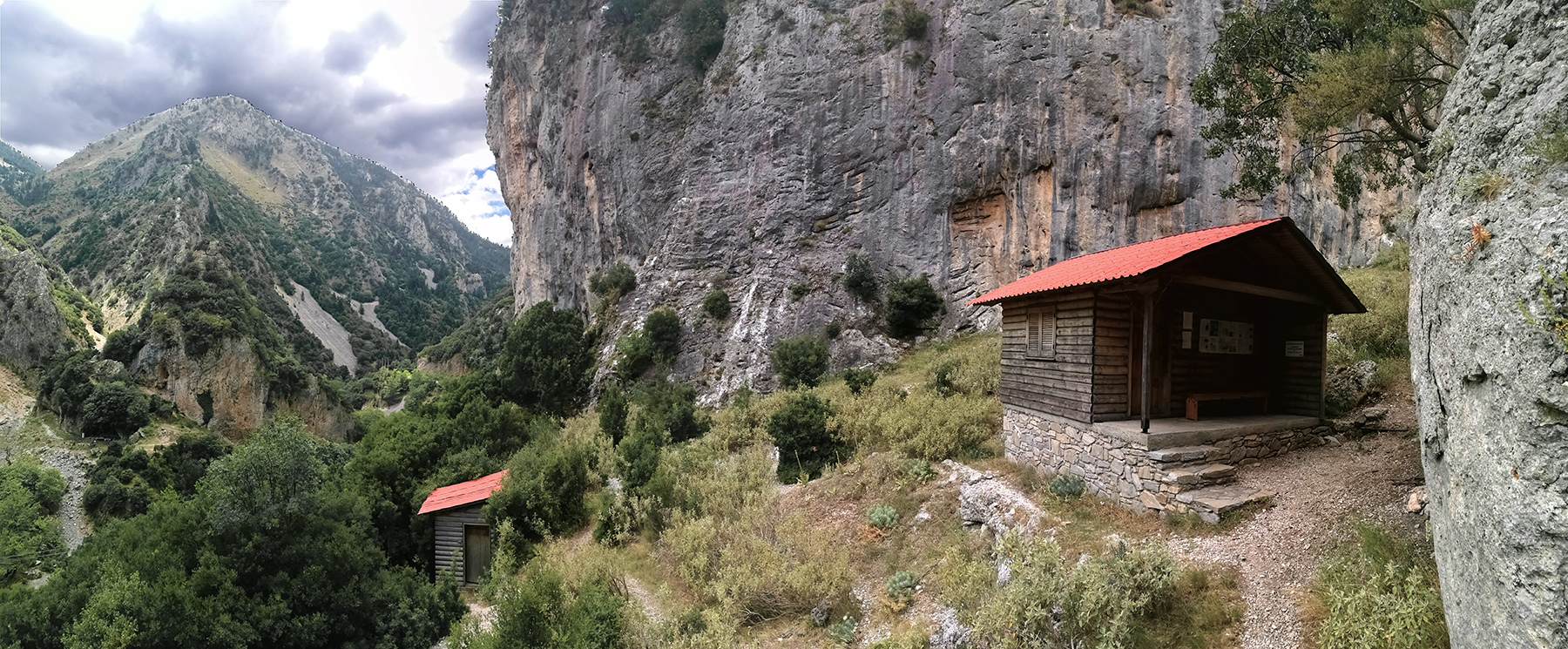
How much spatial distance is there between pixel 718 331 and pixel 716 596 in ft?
67.9

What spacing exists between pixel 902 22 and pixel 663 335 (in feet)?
65.2

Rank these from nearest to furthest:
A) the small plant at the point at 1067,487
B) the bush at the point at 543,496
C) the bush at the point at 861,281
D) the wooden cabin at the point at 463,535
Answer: the small plant at the point at 1067,487 < the bush at the point at 543,496 < the wooden cabin at the point at 463,535 < the bush at the point at 861,281

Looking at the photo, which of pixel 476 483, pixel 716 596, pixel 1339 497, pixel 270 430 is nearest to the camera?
pixel 1339 497

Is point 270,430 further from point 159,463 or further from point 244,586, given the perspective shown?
point 159,463

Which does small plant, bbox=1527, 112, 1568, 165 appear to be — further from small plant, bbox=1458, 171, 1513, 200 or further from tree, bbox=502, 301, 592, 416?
tree, bbox=502, 301, 592, 416

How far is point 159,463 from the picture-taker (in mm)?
33062

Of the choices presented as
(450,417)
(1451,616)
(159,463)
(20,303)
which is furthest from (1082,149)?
(20,303)

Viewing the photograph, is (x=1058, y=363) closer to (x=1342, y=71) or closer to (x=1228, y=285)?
(x=1228, y=285)

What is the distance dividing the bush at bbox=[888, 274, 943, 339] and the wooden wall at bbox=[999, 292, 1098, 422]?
14421 mm

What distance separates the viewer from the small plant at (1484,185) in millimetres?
3734

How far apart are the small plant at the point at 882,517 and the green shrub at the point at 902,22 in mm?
26480

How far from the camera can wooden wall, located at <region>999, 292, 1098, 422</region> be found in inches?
396

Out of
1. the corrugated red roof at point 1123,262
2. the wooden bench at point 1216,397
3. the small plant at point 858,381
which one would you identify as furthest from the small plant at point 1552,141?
the small plant at point 858,381

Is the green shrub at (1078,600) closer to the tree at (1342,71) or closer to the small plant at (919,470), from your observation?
the small plant at (919,470)
